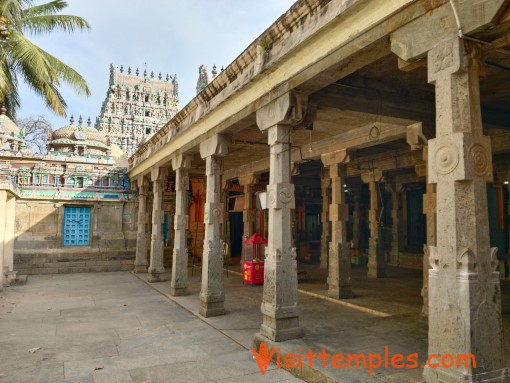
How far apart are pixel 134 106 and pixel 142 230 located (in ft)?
97.2

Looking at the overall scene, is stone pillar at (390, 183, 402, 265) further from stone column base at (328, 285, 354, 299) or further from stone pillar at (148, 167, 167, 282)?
stone pillar at (148, 167, 167, 282)

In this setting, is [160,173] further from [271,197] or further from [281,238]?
[281,238]

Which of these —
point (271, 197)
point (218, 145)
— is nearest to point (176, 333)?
point (271, 197)

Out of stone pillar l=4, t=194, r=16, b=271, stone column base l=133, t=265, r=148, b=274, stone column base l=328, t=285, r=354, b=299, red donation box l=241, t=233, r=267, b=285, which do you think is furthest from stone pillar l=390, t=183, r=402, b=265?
stone pillar l=4, t=194, r=16, b=271

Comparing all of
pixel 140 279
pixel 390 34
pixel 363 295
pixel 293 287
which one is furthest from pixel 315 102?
Result: pixel 140 279

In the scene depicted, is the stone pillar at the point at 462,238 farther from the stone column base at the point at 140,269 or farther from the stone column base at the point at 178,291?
the stone column base at the point at 140,269

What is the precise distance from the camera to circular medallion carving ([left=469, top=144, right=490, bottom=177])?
3.09 meters

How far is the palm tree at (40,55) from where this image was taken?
12867 millimetres

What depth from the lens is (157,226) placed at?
1172 cm

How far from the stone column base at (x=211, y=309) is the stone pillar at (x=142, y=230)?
24.7 feet

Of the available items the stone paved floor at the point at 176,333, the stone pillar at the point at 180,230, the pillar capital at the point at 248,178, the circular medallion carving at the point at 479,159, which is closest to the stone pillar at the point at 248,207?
the pillar capital at the point at 248,178

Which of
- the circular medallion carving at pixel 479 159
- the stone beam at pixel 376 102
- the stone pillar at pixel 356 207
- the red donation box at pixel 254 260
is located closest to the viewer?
the circular medallion carving at pixel 479 159

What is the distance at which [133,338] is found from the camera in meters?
6.27

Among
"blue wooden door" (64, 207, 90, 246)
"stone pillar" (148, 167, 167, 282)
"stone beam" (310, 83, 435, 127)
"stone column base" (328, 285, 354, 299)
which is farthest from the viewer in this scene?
"blue wooden door" (64, 207, 90, 246)
